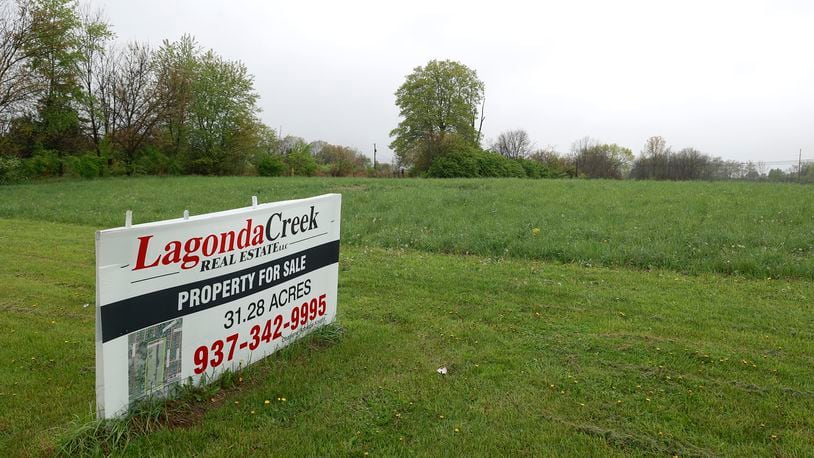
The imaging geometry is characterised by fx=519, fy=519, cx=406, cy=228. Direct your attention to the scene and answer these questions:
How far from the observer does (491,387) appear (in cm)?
413

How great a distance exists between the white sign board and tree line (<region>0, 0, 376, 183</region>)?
2998cm

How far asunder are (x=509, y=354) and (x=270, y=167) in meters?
37.0

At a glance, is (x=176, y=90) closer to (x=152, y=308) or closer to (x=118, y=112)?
(x=118, y=112)

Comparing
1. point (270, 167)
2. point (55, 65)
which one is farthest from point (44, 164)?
point (270, 167)

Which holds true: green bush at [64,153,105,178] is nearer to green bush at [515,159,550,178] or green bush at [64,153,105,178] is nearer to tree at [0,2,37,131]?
tree at [0,2,37,131]

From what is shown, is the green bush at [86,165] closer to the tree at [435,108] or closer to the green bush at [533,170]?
the tree at [435,108]

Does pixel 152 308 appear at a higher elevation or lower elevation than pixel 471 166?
lower

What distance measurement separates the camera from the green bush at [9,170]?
89.0 feet

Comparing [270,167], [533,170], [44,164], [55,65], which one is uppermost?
[55,65]

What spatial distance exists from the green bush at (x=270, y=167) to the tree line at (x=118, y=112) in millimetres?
77

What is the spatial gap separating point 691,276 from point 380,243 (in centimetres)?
612

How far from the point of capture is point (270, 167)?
3962 centimetres

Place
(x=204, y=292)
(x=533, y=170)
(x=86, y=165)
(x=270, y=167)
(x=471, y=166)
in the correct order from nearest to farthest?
(x=204, y=292) < (x=86, y=165) < (x=270, y=167) < (x=471, y=166) < (x=533, y=170)

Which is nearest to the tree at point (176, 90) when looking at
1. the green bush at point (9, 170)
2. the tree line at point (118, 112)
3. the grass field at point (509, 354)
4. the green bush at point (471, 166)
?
the tree line at point (118, 112)
